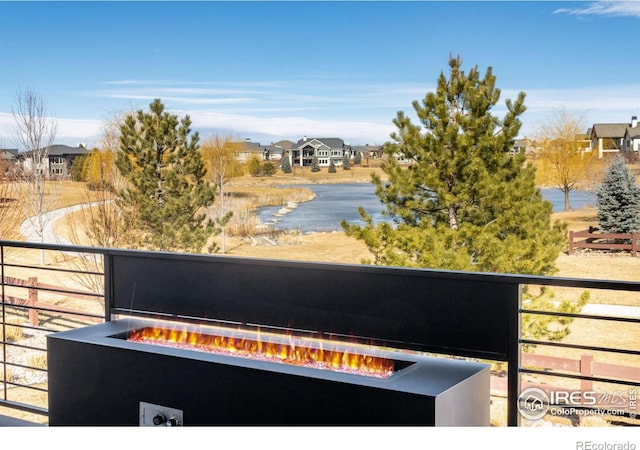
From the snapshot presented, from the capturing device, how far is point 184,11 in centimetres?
1741

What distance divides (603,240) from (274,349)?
1404 centimetres

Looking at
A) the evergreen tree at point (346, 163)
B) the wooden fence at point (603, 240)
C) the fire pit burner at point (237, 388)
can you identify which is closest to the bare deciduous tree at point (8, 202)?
the evergreen tree at point (346, 163)

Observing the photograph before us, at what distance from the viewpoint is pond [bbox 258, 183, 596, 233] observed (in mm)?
12812

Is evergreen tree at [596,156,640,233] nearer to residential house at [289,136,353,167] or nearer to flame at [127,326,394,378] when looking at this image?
residential house at [289,136,353,167]

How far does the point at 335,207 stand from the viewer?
13859mm

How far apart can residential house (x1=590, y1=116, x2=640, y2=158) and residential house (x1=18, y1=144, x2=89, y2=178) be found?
34.3ft

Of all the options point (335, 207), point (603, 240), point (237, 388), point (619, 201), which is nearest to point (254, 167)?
point (335, 207)

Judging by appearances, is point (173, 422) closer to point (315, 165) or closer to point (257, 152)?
point (315, 165)

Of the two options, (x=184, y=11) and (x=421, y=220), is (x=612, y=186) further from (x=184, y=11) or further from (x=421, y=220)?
(x=184, y=11)

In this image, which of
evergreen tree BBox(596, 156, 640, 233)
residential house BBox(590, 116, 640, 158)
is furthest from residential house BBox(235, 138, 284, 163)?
evergreen tree BBox(596, 156, 640, 233)

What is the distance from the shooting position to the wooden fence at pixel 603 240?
14609 mm

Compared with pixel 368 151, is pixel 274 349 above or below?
below

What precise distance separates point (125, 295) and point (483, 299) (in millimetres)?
1584

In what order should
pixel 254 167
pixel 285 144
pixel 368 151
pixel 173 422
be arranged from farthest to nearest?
Answer: pixel 285 144, pixel 254 167, pixel 368 151, pixel 173 422
